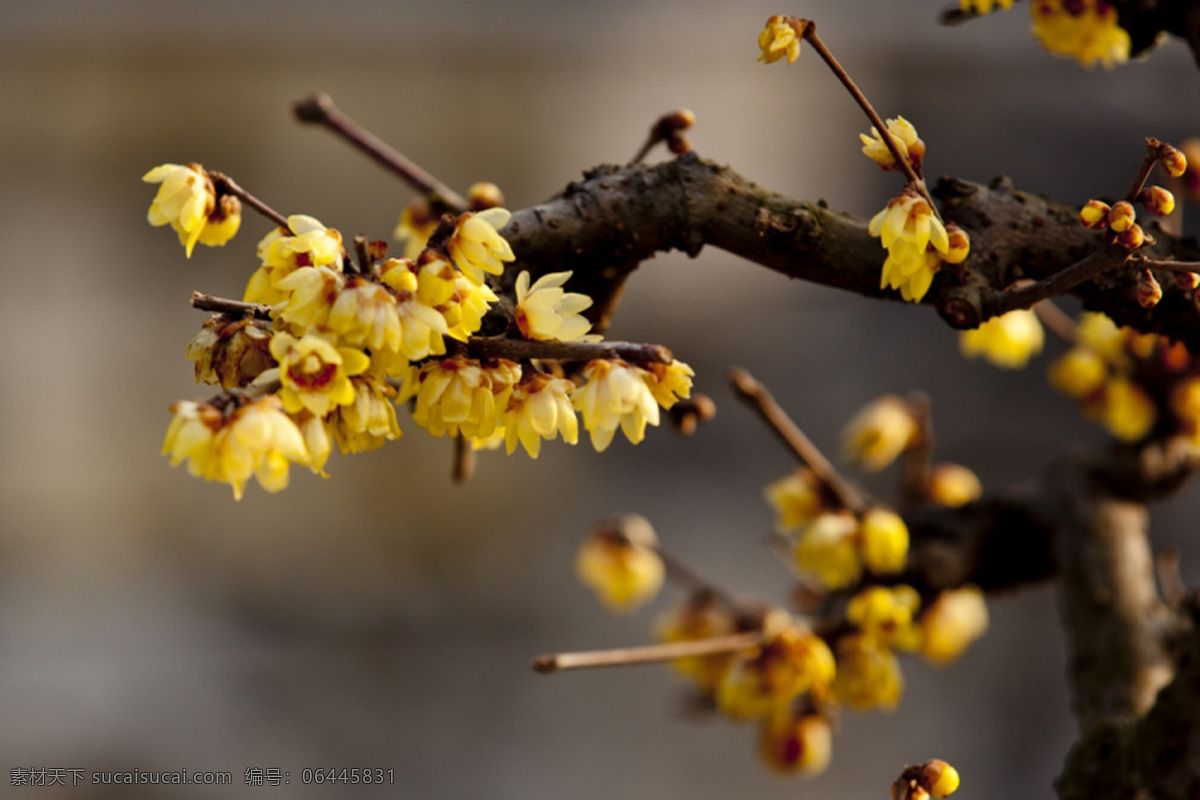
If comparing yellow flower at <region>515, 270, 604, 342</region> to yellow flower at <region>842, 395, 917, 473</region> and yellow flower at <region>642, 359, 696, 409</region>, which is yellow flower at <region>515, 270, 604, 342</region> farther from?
yellow flower at <region>842, 395, 917, 473</region>

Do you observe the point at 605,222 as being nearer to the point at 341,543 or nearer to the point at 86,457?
the point at 341,543

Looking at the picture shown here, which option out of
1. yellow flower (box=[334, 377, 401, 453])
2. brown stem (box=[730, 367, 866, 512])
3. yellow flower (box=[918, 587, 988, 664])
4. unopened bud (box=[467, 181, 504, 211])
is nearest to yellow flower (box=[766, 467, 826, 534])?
brown stem (box=[730, 367, 866, 512])

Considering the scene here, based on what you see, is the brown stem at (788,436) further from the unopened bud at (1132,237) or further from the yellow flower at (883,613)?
the unopened bud at (1132,237)

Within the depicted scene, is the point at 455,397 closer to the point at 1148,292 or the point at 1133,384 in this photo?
the point at 1148,292

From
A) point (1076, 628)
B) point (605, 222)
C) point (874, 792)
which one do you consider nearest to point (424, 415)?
point (605, 222)

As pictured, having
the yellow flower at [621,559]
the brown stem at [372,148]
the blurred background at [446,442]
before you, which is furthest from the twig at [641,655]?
the blurred background at [446,442]

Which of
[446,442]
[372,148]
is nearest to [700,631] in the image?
[372,148]

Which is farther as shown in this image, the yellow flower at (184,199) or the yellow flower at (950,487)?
the yellow flower at (950,487)
